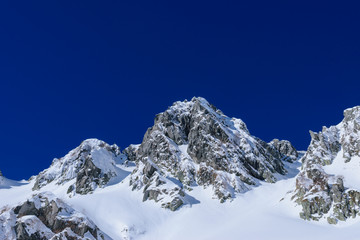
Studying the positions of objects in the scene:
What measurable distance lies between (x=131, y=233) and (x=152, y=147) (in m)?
44.5

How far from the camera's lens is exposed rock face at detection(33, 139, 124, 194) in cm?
9806

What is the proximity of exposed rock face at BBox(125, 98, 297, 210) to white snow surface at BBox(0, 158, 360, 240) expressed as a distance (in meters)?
3.42

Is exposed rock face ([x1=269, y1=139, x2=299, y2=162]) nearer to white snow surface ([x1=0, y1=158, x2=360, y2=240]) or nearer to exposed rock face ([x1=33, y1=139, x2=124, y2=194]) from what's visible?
white snow surface ([x1=0, y1=158, x2=360, y2=240])

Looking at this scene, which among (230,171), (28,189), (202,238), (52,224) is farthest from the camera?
(28,189)

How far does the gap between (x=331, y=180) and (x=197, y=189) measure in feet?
118

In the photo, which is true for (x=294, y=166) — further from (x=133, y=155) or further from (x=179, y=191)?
(x=133, y=155)

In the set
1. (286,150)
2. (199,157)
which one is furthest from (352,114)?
(199,157)

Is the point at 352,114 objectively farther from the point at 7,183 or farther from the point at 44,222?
the point at 7,183

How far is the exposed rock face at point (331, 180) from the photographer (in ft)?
189

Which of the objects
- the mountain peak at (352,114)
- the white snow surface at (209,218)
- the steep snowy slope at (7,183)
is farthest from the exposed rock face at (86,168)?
the mountain peak at (352,114)

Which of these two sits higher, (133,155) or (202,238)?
(133,155)

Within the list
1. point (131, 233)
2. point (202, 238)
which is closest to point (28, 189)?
point (131, 233)

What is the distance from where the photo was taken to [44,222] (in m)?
50.3

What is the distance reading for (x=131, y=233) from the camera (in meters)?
66.1
